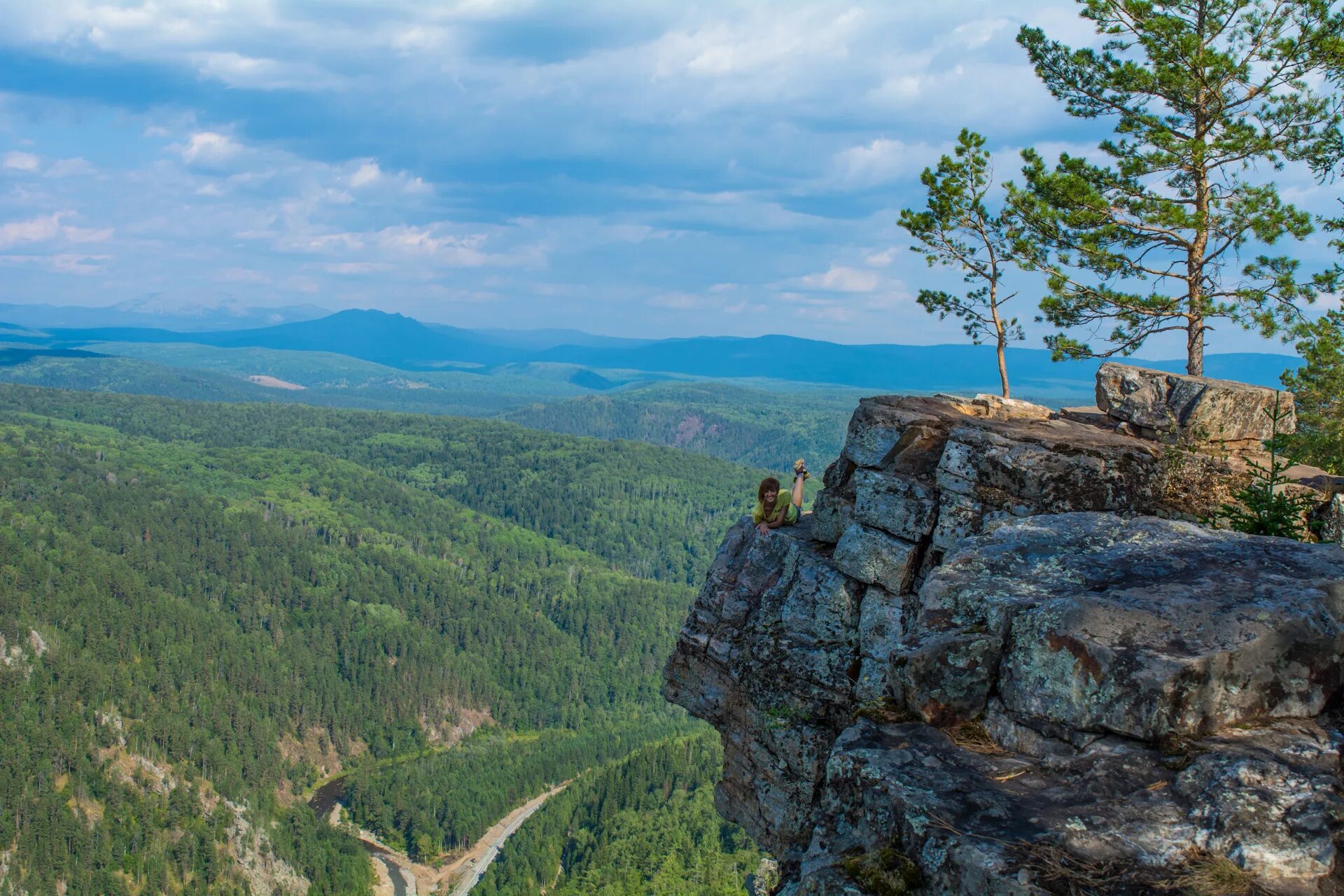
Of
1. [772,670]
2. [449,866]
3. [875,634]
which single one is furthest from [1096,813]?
[449,866]

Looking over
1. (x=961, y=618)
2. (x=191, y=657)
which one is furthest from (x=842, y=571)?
(x=191, y=657)

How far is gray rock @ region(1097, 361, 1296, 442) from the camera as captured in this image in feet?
53.3

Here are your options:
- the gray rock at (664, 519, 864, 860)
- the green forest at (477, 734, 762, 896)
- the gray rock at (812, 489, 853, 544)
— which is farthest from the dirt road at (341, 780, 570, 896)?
the gray rock at (812, 489, 853, 544)

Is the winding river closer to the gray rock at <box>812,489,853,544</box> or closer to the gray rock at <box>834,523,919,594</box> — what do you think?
the gray rock at <box>812,489,853,544</box>

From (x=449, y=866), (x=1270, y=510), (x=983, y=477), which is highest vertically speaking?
(x=983, y=477)

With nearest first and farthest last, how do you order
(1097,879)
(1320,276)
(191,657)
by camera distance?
(1097,879)
(1320,276)
(191,657)

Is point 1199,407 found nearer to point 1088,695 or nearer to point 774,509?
point 774,509

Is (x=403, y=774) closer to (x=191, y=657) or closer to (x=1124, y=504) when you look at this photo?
(x=191, y=657)

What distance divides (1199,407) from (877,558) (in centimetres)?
664

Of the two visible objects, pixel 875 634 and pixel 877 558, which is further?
pixel 877 558

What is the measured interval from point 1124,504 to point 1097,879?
907cm

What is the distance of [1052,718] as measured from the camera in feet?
30.2

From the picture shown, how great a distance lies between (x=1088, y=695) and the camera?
8.98 metres

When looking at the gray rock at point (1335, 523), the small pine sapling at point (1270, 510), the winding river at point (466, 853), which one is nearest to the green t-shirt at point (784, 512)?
the small pine sapling at point (1270, 510)
